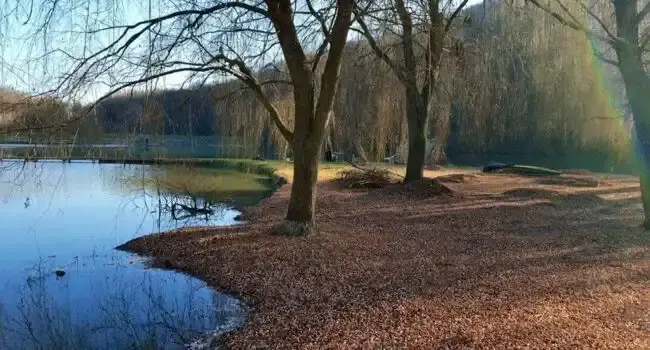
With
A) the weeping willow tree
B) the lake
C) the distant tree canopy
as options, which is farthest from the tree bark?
the weeping willow tree

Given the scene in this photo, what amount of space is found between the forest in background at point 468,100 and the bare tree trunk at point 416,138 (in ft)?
3.21

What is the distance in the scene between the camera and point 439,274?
6016 mm

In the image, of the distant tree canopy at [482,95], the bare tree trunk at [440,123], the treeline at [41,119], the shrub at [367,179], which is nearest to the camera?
the treeline at [41,119]

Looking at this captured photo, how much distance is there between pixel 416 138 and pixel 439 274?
29.1 ft

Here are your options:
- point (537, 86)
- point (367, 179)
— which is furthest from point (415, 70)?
point (537, 86)

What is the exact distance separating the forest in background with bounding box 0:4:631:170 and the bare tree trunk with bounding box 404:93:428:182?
979 mm

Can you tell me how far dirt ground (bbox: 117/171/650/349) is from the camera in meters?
4.23

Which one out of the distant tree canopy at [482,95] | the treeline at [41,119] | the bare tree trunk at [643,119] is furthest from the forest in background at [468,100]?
the bare tree trunk at [643,119]

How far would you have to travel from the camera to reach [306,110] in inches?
314

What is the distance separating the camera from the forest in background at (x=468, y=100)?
936 centimetres

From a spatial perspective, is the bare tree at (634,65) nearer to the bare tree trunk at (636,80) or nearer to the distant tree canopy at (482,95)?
the bare tree trunk at (636,80)

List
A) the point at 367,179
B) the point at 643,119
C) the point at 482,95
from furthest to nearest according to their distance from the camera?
the point at 482,95
the point at 367,179
the point at 643,119

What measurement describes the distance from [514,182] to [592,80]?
4959 millimetres

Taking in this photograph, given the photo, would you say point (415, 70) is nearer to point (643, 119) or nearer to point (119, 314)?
point (643, 119)
